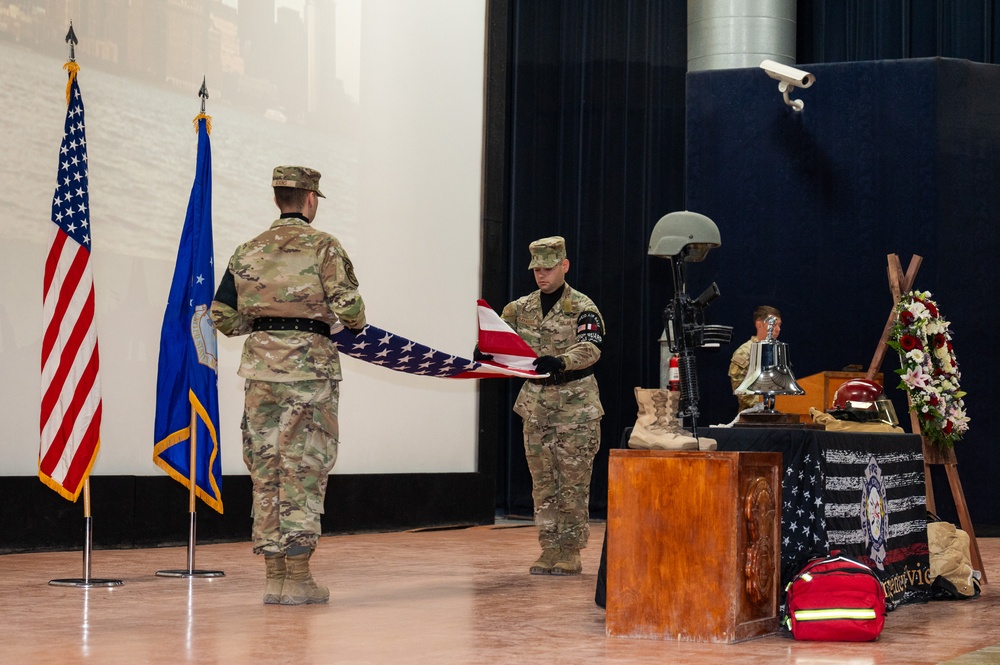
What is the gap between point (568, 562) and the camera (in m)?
6.26

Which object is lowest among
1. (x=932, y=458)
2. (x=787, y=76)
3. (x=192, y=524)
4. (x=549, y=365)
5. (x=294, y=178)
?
(x=192, y=524)

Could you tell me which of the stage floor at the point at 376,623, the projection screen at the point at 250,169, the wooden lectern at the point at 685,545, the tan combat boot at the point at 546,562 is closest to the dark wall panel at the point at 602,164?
the projection screen at the point at 250,169

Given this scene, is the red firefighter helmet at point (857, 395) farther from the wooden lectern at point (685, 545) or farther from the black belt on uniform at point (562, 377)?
the wooden lectern at point (685, 545)

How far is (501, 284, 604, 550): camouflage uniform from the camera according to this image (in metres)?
6.12

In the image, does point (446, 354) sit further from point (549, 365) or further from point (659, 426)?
point (659, 426)

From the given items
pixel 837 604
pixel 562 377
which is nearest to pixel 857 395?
pixel 562 377

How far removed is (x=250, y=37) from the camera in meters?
8.28

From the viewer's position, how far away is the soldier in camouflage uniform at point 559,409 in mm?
6121

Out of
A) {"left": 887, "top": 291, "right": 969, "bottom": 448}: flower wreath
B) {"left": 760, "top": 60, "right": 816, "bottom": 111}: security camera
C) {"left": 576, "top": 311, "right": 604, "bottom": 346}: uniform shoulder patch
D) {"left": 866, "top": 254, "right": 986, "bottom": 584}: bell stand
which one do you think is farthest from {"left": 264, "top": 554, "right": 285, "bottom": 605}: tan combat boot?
{"left": 760, "top": 60, "right": 816, "bottom": 111}: security camera

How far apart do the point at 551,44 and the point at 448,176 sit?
2.31m

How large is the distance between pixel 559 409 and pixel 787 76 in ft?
12.9

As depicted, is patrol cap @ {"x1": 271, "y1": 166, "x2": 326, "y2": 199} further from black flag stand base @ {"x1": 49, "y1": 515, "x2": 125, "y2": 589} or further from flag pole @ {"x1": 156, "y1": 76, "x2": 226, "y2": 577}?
black flag stand base @ {"x1": 49, "y1": 515, "x2": 125, "y2": 589}

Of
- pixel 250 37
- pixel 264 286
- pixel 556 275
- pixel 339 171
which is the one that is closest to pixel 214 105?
pixel 250 37

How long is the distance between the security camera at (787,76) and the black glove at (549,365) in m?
4.07
